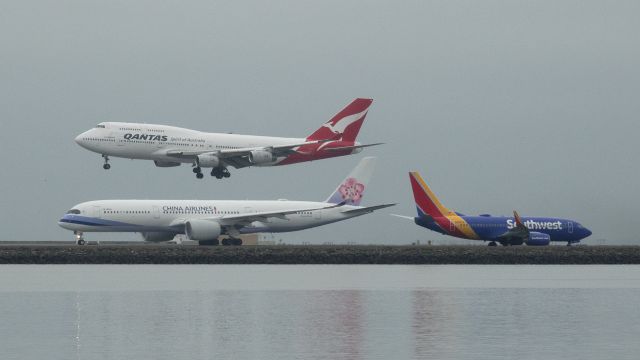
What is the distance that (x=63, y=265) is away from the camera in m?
87.8

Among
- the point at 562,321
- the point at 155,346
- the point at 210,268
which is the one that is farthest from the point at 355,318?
the point at 210,268

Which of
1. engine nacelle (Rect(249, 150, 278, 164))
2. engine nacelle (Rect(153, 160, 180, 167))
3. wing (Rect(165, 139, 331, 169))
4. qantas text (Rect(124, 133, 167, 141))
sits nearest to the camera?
qantas text (Rect(124, 133, 167, 141))

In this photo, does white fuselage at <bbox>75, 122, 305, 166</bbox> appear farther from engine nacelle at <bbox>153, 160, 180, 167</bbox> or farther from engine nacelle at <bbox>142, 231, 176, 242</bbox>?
engine nacelle at <bbox>142, 231, 176, 242</bbox>

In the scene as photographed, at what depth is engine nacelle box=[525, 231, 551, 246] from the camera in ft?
407

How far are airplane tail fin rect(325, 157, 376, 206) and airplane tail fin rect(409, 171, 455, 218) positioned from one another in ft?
19.2

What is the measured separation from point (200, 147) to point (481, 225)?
127 ft

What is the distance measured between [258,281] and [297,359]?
35765 millimetres

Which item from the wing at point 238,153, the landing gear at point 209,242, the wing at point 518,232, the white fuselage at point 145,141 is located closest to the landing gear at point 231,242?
the landing gear at point 209,242

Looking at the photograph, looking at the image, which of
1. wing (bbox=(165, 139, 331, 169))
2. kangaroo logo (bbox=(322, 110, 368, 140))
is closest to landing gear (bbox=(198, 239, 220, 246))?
kangaroo logo (bbox=(322, 110, 368, 140))

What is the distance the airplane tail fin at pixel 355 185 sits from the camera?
12556 cm

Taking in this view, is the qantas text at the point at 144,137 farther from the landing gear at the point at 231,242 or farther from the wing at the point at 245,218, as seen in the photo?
the landing gear at the point at 231,242

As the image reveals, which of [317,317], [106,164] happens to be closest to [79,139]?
[106,164]

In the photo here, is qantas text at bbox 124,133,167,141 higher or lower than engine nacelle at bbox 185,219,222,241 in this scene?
higher

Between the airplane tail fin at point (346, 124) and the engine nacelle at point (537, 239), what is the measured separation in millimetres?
22573
